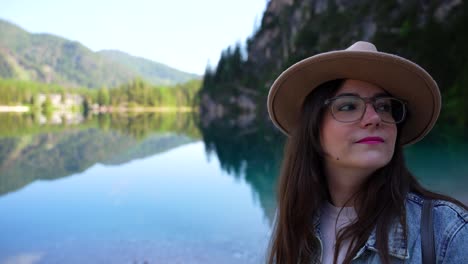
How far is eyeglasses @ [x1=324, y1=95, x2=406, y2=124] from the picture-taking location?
1.47 metres

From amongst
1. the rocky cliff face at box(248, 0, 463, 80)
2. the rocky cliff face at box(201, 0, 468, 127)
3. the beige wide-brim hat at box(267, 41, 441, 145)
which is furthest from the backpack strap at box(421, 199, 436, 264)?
the rocky cliff face at box(248, 0, 463, 80)

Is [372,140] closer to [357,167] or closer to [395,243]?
[357,167]

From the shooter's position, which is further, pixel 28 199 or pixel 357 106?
pixel 28 199

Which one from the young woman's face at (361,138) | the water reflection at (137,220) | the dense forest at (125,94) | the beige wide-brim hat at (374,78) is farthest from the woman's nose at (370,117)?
the dense forest at (125,94)

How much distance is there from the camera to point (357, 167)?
1487 mm

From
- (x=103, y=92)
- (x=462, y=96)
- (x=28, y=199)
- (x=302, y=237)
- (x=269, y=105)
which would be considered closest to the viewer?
(x=302, y=237)

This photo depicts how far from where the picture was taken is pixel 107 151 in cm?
2539

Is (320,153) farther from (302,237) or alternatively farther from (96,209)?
(96,209)

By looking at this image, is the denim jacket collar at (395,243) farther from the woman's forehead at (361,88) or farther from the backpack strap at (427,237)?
the woman's forehead at (361,88)

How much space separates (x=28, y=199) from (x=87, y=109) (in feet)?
441

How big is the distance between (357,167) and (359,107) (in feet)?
0.70

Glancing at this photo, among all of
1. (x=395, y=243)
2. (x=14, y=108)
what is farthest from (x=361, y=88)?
(x=14, y=108)

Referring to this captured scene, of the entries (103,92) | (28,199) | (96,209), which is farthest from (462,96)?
(103,92)

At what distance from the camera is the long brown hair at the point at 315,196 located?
1.35 m
